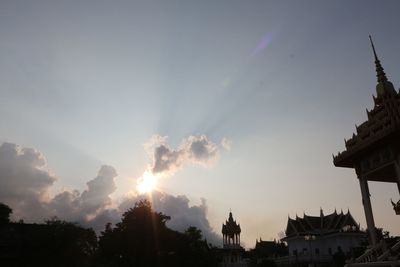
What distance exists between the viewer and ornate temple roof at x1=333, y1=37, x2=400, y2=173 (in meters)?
20.9

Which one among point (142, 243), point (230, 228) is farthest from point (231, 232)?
point (142, 243)

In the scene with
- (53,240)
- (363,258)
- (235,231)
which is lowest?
(363,258)

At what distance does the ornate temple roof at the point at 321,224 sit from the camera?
74.8 metres

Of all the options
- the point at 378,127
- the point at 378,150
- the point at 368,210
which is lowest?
the point at 368,210

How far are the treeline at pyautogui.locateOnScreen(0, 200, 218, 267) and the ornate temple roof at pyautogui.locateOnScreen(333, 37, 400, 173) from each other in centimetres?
3065

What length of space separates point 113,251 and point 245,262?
1541 inches

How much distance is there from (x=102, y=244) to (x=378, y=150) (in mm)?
38291

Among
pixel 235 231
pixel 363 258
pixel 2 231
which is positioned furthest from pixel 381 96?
pixel 235 231

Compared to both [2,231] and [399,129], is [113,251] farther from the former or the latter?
[399,129]

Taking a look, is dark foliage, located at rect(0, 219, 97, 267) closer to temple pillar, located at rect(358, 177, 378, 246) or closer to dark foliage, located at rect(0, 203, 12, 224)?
dark foliage, located at rect(0, 203, 12, 224)

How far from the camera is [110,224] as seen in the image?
171ft

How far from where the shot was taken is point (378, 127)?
22.0 metres

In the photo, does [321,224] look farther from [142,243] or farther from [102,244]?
[102,244]

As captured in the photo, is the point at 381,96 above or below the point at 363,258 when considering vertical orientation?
above
